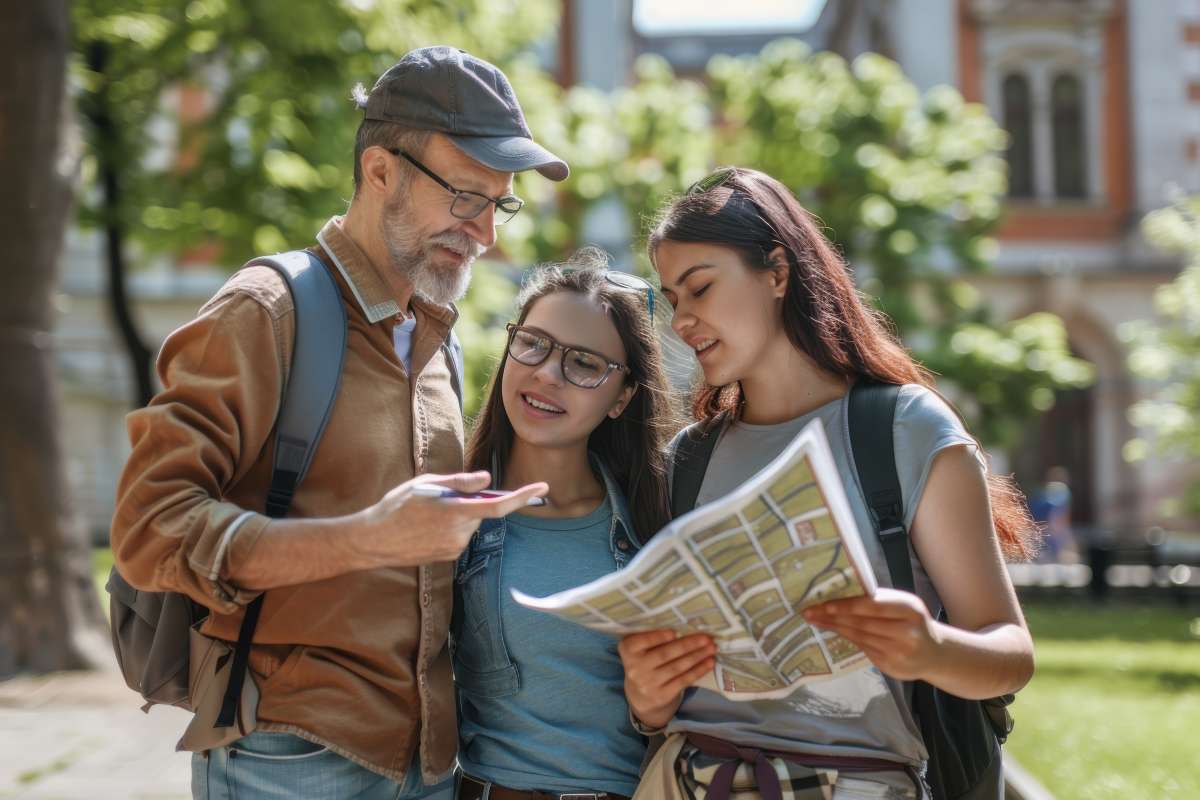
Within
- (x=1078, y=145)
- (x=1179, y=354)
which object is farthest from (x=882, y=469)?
(x=1078, y=145)

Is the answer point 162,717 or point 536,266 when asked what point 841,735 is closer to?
point 536,266

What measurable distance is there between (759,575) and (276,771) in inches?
42.7

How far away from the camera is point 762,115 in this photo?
17.8m

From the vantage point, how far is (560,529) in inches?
113

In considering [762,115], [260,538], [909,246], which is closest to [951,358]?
[909,246]

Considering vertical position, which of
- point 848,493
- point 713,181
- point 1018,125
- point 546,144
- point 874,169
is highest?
point 1018,125

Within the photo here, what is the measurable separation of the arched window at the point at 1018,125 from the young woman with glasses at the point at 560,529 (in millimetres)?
25677

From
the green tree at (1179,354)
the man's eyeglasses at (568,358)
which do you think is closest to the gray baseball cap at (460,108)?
the man's eyeglasses at (568,358)

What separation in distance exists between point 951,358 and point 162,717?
12.3 m

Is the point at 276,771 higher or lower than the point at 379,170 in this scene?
lower

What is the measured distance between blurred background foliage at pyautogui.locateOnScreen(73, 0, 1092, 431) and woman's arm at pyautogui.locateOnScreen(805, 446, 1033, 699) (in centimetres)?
675

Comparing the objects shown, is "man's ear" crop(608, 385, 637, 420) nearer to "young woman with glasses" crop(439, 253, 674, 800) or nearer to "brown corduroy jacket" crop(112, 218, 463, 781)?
"young woman with glasses" crop(439, 253, 674, 800)

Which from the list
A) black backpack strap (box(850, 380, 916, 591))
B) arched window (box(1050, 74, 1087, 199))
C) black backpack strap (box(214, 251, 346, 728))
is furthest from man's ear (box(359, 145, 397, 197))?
arched window (box(1050, 74, 1087, 199))

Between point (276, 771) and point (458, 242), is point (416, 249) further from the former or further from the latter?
point (276, 771)
